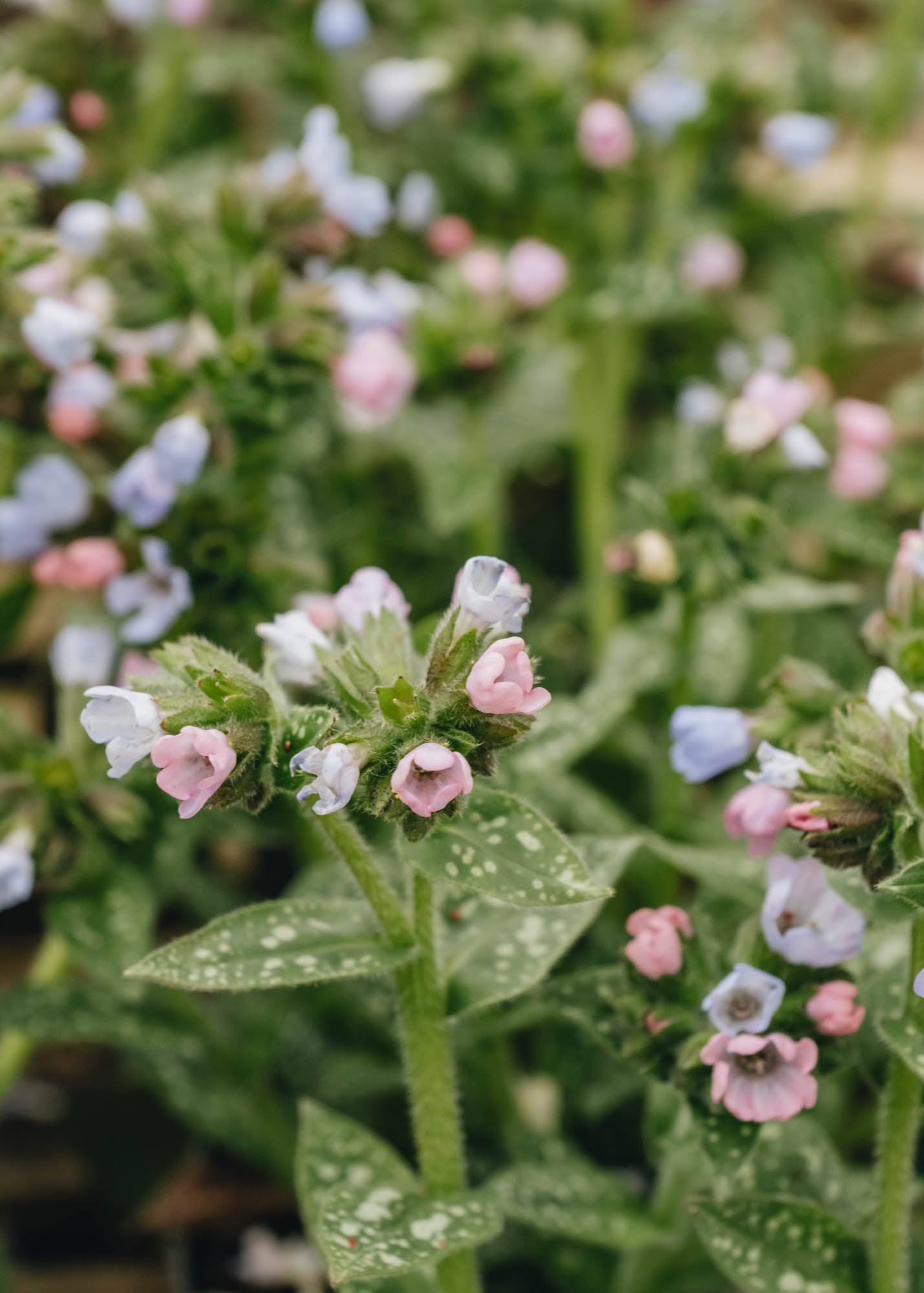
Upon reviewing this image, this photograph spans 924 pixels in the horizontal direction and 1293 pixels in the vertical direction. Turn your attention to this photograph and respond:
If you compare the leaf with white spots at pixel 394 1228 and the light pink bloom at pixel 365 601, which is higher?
the light pink bloom at pixel 365 601

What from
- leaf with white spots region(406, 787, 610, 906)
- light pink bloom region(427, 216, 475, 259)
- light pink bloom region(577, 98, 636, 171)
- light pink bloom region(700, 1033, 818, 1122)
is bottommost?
light pink bloom region(700, 1033, 818, 1122)

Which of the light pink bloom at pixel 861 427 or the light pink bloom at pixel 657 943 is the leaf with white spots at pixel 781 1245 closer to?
the light pink bloom at pixel 657 943

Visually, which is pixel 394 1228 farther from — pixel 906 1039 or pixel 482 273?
pixel 482 273

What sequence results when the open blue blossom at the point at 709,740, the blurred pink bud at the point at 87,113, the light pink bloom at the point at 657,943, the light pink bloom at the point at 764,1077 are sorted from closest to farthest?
the light pink bloom at the point at 764,1077, the light pink bloom at the point at 657,943, the open blue blossom at the point at 709,740, the blurred pink bud at the point at 87,113

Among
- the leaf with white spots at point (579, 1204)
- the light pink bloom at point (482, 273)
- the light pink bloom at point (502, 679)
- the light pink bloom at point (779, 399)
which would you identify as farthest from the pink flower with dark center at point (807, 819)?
the light pink bloom at point (482, 273)

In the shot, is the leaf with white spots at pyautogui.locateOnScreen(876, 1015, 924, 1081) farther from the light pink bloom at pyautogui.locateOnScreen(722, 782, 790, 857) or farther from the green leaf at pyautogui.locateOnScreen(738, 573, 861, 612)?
the green leaf at pyautogui.locateOnScreen(738, 573, 861, 612)

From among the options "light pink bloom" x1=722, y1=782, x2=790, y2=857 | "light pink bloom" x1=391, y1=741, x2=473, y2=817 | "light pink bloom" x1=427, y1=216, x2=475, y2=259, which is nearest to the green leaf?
"light pink bloom" x1=722, y1=782, x2=790, y2=857

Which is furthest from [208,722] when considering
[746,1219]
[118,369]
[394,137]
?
[394,137]
